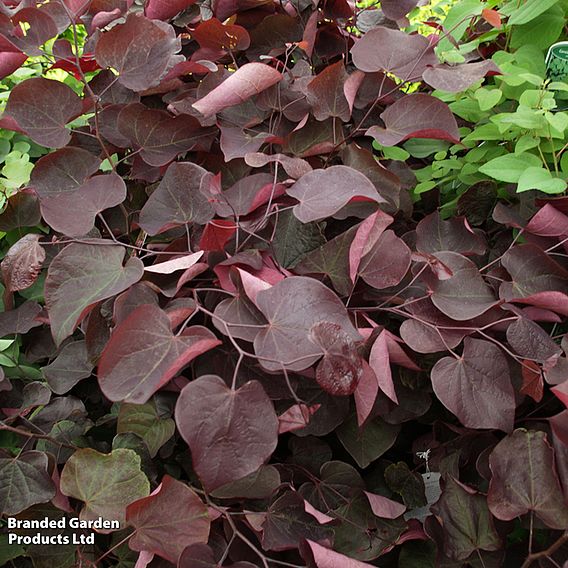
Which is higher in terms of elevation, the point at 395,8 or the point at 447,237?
the point at 395,8

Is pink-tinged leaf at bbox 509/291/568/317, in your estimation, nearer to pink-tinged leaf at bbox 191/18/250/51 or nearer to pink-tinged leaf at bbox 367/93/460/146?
pink-tinged leaf at bbox 367/93/460/146

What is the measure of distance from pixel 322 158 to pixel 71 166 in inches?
12.8

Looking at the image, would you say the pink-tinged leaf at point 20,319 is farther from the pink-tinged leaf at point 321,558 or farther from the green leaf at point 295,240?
the pink-tinged leaf at point 321,558

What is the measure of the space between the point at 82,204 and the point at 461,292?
44 cm

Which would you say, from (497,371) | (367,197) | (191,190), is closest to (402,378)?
(497,371)

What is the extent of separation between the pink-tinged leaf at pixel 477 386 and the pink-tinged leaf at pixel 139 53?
1.58 ft

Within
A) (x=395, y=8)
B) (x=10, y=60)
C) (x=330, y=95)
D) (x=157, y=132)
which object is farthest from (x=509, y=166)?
(x=10, y=60)

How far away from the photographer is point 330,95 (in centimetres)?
84

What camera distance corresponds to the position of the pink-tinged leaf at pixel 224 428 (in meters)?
0.55

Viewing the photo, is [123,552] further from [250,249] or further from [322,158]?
[322,158]

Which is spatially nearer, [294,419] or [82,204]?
[294,419]

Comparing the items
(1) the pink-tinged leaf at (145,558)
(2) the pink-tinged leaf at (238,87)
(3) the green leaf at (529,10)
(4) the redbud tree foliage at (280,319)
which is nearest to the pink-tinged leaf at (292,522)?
(4) the redbud tree foliage at (280,319)

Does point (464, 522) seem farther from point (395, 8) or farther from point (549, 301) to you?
point (395, 8)

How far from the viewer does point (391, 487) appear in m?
0.78
